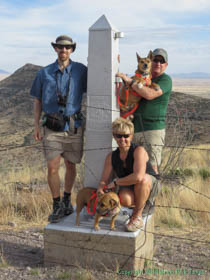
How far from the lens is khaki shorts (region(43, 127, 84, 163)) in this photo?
4.23 m

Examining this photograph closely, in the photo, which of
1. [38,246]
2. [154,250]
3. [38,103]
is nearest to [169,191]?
[154,250]

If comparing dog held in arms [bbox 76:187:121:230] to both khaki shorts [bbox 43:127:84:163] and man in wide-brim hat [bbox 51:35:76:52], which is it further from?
man in wide-brim hat [bbox 51:35:76:52]

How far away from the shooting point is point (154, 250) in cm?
447

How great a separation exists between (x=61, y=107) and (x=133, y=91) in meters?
0.81

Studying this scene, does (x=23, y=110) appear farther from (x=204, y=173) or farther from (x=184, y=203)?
(x=184, y=203)

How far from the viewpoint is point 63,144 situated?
4.31 m

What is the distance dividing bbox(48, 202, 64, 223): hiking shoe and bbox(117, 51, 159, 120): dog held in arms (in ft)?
4.01

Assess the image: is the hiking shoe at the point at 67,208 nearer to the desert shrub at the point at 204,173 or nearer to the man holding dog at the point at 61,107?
the man holding dog at the point at 61,107

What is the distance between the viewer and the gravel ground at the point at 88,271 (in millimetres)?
3785

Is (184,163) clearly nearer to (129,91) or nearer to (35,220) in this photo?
(35,220)

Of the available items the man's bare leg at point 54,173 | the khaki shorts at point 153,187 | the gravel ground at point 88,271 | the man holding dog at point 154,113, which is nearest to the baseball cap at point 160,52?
the man holding dog at point 154,113

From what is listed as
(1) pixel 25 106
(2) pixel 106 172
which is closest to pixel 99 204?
(2) pixel 106 172

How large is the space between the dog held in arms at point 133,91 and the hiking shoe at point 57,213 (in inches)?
48.1

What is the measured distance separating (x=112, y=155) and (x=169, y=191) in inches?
120
